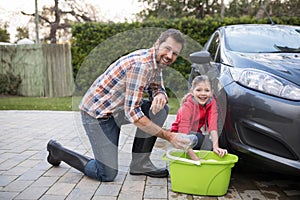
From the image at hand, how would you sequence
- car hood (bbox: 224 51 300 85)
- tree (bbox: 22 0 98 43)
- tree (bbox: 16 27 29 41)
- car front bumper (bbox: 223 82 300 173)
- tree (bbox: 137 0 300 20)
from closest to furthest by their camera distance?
car front bumper (bbox: 223 82 300 173) < car hood (bbox: 224 51 300 85) < tree (bbox: 137 0 300 20) < tree (bbox: 22 0 98 43) < tree (bbox: 16 27 29 41)

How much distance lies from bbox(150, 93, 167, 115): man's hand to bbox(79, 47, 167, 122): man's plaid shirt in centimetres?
10

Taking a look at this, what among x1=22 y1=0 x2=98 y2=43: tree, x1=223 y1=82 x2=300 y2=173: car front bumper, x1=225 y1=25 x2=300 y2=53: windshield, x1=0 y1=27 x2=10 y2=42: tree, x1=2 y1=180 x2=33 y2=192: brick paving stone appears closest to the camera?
x1=223 y1=82 x2=300 y2=173: car front bumper

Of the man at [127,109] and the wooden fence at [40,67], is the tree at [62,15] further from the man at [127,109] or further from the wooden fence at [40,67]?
the man at [127,109]

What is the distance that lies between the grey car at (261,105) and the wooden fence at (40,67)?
6.62 metres

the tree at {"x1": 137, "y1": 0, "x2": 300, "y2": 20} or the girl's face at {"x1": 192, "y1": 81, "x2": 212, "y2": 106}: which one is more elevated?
the tree at {"x1": 137, "y1": 0, "x2": 300, "y2": 20}

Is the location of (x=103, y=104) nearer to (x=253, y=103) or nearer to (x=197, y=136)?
(x=197, y=136)

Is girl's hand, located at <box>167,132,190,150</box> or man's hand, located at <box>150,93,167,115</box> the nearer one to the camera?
girl's hand, located at <box>167,132,190,150</box>

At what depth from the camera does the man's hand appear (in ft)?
6.91

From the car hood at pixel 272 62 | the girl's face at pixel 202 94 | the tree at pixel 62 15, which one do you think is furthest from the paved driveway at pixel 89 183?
the tree at pixel 62 15

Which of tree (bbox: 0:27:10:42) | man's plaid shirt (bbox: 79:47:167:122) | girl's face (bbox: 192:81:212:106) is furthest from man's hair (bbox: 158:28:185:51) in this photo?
tree (bbox: 0:27:10:42)

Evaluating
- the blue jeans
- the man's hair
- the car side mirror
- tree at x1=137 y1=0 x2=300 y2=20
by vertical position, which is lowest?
the blue jeans

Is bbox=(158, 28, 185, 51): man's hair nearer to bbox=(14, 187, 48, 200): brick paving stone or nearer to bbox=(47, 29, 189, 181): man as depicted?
bbox=(47, 29, 189, 181): man

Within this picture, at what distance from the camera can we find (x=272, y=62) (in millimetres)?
1946

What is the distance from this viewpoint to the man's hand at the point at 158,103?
6.91ft
